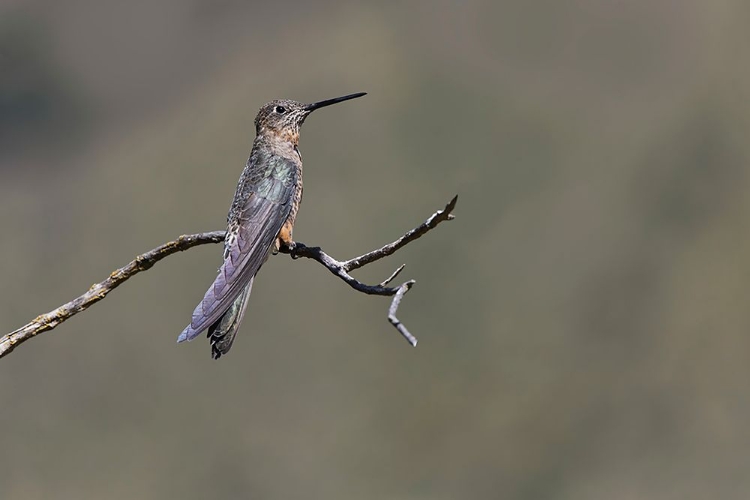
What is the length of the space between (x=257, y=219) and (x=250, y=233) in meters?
0.17

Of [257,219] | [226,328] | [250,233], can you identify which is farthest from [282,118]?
[226,328]

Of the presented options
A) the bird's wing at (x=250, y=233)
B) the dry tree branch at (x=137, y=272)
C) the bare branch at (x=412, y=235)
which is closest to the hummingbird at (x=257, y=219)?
the bird's wing at (x=250, y=233)

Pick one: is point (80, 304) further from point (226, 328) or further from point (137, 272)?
point (226, 328)

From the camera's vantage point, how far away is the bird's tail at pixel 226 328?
5.12 m

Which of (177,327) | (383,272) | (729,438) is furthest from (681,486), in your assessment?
(177,327)

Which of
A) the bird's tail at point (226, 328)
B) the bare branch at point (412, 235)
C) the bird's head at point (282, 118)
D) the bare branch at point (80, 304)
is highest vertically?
the bird's head at point (282, 118)

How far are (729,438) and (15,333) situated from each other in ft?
193

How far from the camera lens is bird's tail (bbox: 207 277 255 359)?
5125 mm

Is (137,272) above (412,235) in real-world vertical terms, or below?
above

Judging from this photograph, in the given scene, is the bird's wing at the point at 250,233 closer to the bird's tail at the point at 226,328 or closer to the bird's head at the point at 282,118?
the bird's tail at the point at 226,328

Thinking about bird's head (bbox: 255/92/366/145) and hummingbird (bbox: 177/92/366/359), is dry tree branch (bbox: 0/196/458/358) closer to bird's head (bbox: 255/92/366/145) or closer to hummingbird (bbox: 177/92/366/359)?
hummingbird (bbox: 177/92/366/359)

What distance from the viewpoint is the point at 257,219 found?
19.8ft

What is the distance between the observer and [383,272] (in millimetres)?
46562

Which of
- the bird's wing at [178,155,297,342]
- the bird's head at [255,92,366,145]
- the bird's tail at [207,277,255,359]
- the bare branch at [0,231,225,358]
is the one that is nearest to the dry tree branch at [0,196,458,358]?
the bare branch at [0,231,225,358]
